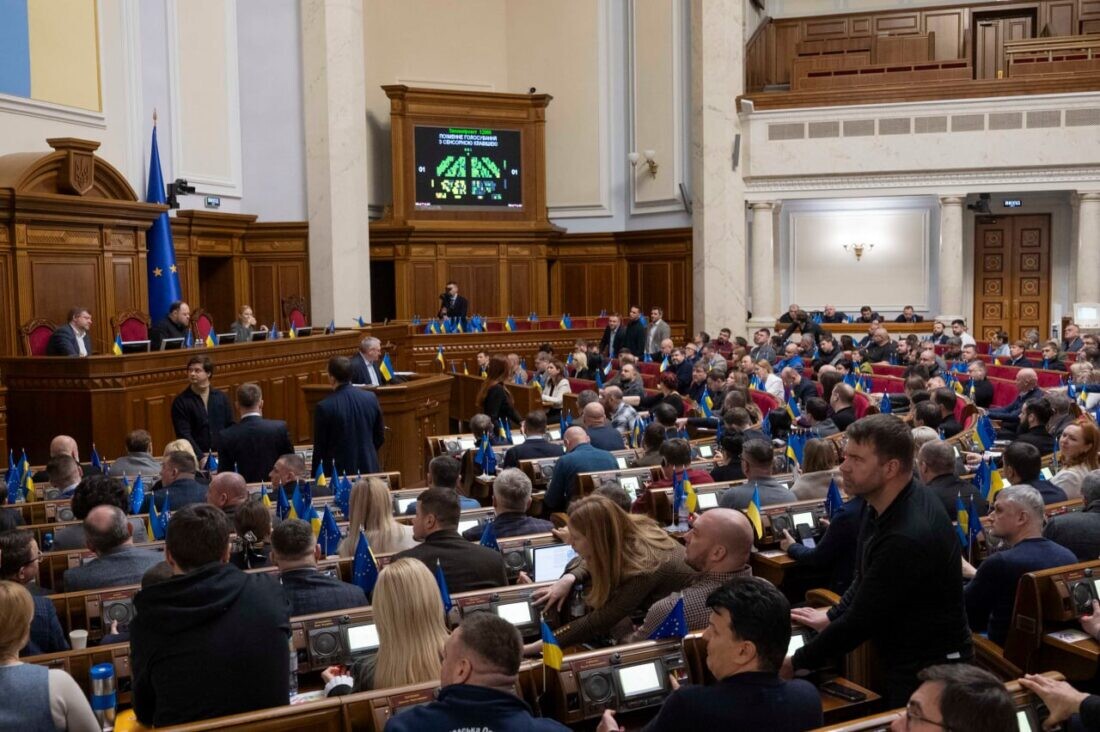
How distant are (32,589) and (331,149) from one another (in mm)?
13347

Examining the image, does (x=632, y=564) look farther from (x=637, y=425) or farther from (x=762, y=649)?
(x=637, y=425)

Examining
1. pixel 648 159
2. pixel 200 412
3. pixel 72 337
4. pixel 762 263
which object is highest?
pixel 648 159

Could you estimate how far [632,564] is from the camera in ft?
13.3

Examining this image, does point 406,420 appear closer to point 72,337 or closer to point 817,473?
point 72,337

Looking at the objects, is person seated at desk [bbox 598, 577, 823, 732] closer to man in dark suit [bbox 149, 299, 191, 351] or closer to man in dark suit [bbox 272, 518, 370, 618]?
man in dark suit [bbox 272, 518, 370, 618]

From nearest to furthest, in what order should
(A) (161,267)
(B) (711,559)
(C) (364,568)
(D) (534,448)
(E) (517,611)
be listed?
(B) (711,559) < (E) (517,611) < (C) (364,568) < (D) (534,448) < (A) (161,267)

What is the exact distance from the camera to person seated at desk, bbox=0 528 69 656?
3.86 meters

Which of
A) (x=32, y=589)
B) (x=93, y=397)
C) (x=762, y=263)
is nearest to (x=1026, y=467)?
(x=32, y=589)

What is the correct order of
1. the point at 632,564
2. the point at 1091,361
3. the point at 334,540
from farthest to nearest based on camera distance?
1. the point at 1091,361
2. the point at 334,540
3. the point at 632,564

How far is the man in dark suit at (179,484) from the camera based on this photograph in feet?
20.2

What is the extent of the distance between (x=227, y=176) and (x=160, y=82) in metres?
1.88

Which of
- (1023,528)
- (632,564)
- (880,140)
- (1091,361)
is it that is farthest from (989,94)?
(632,564)

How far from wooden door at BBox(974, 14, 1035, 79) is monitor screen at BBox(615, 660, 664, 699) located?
19943 mm

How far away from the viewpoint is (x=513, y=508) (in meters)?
5.41
